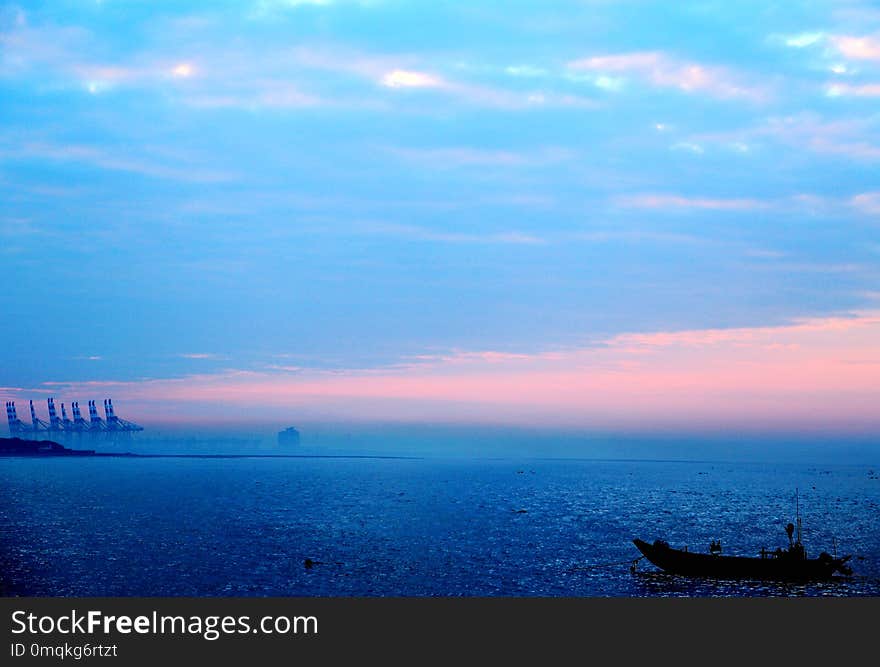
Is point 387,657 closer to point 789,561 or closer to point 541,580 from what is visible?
point 541,580

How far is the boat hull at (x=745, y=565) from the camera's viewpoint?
70375mm

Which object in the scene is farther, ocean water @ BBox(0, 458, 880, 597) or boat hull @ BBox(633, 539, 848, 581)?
boat hull @ BBox(633, 539, 848, 581)

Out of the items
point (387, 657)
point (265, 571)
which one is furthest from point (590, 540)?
point (387, 657)

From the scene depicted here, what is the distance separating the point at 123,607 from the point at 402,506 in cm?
12110

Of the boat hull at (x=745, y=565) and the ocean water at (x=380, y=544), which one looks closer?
the ocean water at (x=380, y=544)

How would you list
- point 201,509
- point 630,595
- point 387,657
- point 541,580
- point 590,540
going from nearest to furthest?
point 387,657
point 630,595
point 541,580
point 590,540
point 201,509

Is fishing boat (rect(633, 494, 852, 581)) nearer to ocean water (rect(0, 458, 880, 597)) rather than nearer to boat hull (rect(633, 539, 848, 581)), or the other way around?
boat hull (rect(633, 539, 848, 581))

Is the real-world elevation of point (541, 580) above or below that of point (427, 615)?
below

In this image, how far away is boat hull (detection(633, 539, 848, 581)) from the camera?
7038cm

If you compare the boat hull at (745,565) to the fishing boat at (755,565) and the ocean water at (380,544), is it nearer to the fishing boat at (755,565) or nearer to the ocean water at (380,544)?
the fishing boat at (755,565)

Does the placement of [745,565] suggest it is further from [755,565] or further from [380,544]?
[380,544]

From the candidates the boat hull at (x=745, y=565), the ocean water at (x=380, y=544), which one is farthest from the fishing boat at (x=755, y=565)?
the ocean water at (x=380, y=544)

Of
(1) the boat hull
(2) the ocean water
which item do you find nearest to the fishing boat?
(1) the boat hull

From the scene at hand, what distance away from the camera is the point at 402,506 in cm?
15138
